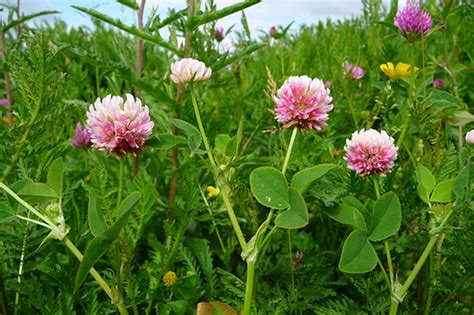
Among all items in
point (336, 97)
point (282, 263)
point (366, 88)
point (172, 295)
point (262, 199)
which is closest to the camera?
point (262, 199)

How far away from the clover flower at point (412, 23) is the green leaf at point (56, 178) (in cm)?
101

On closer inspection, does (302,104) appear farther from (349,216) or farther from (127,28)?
(127,28)

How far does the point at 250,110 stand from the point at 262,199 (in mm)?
1392

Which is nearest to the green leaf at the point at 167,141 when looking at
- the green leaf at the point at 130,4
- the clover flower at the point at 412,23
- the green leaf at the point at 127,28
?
the green leaf at the point at 127,28

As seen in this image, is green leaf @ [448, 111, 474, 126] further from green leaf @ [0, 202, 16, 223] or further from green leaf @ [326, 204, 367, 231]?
green leaf @ [0, 202, 16, 223]

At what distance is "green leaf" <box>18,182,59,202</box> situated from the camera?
0.87 m

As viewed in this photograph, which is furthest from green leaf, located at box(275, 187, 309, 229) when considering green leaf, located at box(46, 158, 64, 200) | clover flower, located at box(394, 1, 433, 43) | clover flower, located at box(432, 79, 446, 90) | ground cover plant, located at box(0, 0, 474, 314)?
clover flower, located at box(432, 79, 446, 90)

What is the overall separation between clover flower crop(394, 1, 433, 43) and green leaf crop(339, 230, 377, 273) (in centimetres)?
81

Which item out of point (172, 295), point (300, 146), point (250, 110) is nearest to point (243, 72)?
point (250, 110)

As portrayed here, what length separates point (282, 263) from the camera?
50.4 inches

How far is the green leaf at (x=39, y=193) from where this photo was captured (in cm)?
87

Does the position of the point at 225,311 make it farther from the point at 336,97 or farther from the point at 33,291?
the point at 336,97

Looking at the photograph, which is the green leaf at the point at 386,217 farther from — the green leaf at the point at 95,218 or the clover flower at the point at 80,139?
the clover flower at the point at 80,139

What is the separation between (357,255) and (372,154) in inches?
8.3
